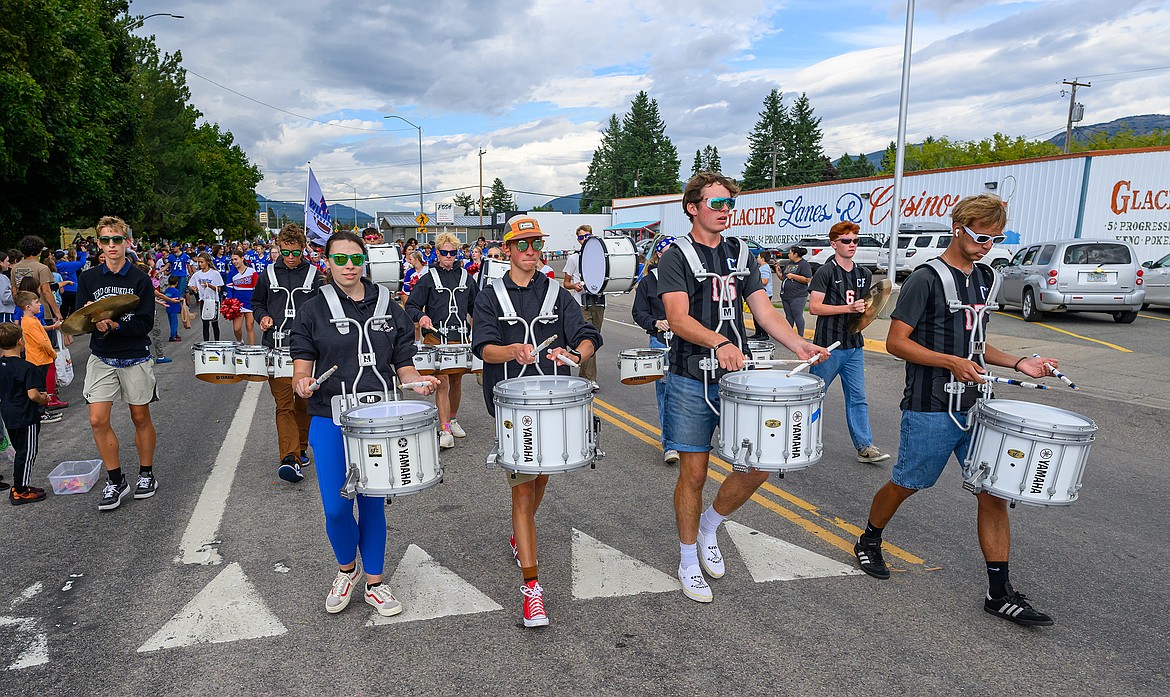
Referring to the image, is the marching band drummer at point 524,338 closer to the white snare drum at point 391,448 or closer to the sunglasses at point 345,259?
the white snare drum at point 391,448

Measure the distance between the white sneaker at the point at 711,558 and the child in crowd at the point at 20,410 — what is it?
204 inches

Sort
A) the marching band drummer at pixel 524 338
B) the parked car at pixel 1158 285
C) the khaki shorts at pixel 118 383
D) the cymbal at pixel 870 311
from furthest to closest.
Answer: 1. the parked car at pixel 1158 285
2. the cymbal at pixel 870 311
3. the khaki shorts at pixel 118 383
4. the marching band drummer at pixel 524 338

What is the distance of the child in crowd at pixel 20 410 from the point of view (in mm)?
5973

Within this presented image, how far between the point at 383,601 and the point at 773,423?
2271 mm

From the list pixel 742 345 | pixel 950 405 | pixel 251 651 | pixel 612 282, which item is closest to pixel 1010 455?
pixel 950 405

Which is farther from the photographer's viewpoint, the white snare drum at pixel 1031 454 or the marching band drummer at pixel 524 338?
the marching band drummer at pixel 524 338

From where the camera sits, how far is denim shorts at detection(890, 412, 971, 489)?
13.4ft

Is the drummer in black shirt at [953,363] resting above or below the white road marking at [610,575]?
above

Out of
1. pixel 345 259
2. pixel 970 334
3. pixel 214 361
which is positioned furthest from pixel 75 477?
pixel 970 334

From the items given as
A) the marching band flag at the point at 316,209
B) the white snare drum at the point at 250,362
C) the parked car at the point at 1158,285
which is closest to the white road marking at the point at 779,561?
the white snare drum at the point at 250,362

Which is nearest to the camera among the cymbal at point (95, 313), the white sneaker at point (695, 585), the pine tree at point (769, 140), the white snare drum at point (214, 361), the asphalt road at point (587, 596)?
the asphalt road at point (587, 596)

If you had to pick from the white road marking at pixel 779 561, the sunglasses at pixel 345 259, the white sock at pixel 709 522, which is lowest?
the white road marking at pixel 779 561

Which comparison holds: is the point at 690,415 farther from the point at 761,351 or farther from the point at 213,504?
the point at 213,504

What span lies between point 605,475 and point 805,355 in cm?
296
